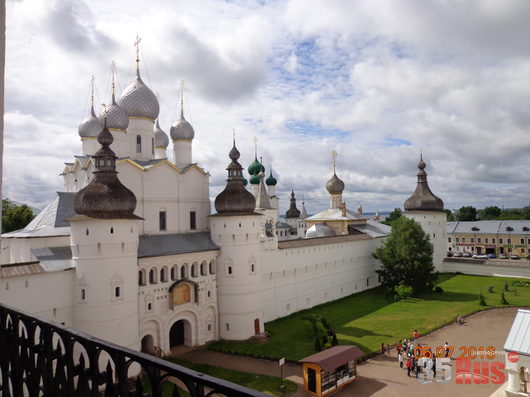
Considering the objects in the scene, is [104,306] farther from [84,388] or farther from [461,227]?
[461,227]

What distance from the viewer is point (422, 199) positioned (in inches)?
1614

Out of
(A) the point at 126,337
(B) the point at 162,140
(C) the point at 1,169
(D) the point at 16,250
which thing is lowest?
(A) the point at 126,337

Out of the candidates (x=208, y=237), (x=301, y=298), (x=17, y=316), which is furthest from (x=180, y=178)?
(x=17, y=316)

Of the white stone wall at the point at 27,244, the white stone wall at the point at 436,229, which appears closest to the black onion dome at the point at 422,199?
the white stone wall at the point at 436,229

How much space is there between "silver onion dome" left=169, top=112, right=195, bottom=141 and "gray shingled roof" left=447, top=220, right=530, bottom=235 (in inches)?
1801

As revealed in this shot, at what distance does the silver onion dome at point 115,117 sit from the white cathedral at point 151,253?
0.07 metres

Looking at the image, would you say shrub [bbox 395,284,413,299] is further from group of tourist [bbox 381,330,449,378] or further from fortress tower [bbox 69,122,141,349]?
fortress tower [bbox 69,122,141,349]

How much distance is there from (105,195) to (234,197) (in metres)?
7.63

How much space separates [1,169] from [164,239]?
18.9m

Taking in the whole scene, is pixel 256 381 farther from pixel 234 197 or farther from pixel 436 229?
pixel 436 229

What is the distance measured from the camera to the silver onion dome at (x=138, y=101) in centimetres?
2319

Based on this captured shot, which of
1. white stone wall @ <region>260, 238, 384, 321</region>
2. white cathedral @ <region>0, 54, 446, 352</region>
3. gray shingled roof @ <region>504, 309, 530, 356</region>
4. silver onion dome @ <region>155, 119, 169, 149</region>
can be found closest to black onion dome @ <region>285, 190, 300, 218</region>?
white stone wall @ <region>260, 238, 384, 321</region>

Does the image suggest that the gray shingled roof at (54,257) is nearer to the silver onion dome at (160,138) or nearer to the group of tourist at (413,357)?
the silver onion dome at (160,138)

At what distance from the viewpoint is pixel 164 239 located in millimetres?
21172
